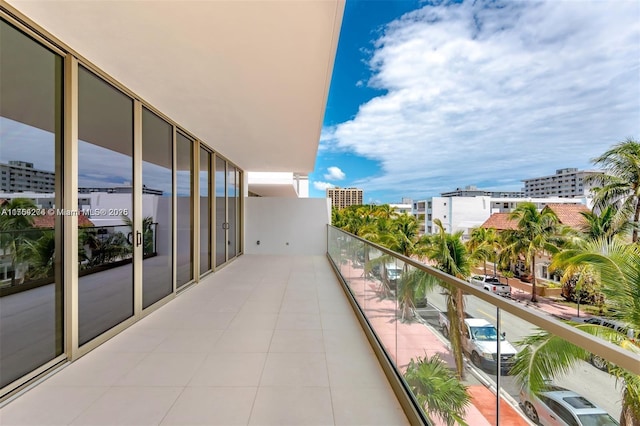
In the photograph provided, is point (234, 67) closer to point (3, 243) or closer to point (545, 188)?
point (3, 243)

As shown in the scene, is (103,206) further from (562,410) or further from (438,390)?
(562,410)

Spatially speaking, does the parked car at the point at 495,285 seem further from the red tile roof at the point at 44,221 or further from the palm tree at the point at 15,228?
the palm tree at the point at 15,228

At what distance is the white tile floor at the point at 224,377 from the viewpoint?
6.73 ft

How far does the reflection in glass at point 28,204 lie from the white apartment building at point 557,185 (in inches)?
2273

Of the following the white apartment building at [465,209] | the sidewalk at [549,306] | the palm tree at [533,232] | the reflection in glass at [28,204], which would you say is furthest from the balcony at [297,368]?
the white apartment building at [465,209]

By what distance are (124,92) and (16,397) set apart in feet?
10.3

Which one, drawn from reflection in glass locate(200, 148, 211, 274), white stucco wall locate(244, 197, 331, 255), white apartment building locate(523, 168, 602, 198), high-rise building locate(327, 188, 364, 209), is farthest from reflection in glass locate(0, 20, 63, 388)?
high-rise building locate(327, 188, 364, 209)

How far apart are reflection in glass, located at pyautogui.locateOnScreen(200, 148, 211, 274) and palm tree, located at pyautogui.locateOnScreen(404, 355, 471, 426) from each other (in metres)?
5.11

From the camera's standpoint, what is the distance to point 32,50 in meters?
2.50

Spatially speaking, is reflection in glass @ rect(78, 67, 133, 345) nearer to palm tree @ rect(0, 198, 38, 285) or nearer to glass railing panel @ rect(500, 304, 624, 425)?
palm tree @ rect(0, 198, 38, 285)

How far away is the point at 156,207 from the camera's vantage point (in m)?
4.30

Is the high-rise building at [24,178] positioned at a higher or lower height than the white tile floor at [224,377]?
higher

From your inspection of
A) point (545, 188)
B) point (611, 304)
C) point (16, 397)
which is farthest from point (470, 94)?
point (16, 397)

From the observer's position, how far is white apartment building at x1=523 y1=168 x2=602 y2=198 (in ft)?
154
